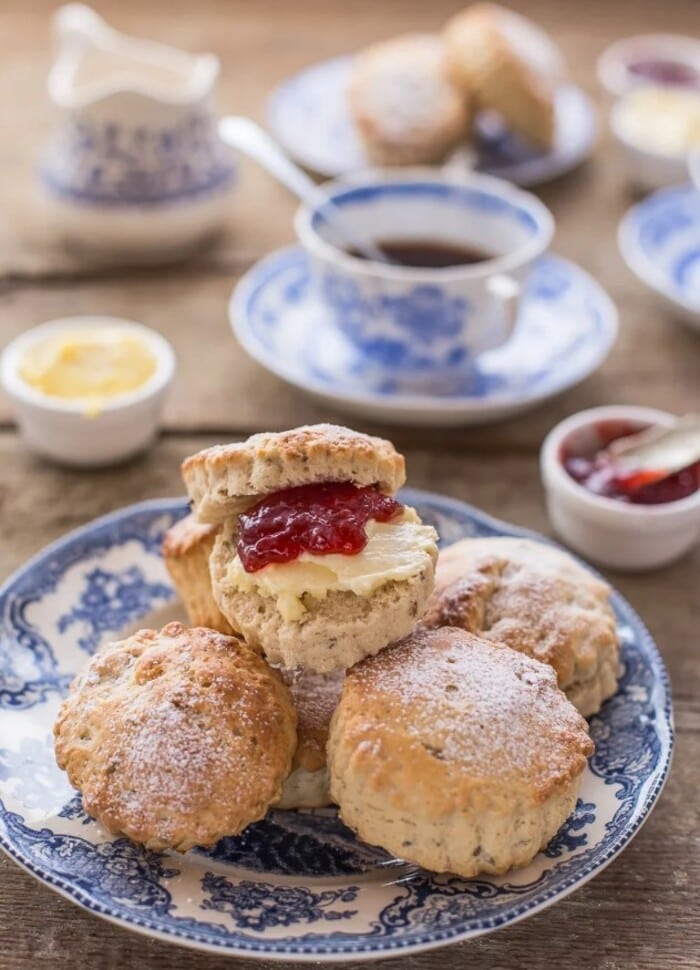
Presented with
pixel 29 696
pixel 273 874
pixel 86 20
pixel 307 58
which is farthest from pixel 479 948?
pixel 307 58

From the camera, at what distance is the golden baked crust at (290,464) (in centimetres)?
168

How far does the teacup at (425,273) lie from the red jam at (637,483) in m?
0.47

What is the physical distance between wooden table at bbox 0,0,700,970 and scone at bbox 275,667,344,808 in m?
0.25

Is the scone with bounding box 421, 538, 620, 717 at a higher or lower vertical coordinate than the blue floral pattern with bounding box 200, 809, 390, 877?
higher

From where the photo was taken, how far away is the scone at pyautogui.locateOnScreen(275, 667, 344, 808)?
174cm

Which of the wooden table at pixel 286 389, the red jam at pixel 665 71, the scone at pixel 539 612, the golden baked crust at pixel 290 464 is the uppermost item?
the golden baked crust at pixel 290 464

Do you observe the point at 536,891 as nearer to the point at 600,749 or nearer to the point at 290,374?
the point at 600,749

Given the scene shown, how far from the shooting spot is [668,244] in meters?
3.38

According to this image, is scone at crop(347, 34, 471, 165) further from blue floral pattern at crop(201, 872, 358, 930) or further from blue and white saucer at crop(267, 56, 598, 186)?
blue floral pattern at crop(201, 872, 358, 930)

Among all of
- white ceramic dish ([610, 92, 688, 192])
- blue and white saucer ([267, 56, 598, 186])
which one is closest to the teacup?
blue and white saucer ([267, 56, 598, 186])

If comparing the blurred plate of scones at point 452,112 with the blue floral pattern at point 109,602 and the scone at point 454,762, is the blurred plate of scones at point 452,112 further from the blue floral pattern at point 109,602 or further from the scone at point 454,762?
the scone at point 454,762

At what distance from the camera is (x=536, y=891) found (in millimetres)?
1548

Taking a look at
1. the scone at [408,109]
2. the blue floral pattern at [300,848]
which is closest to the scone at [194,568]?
the blue floral pattern at [300,848]

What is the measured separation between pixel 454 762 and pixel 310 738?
266 millimetres
